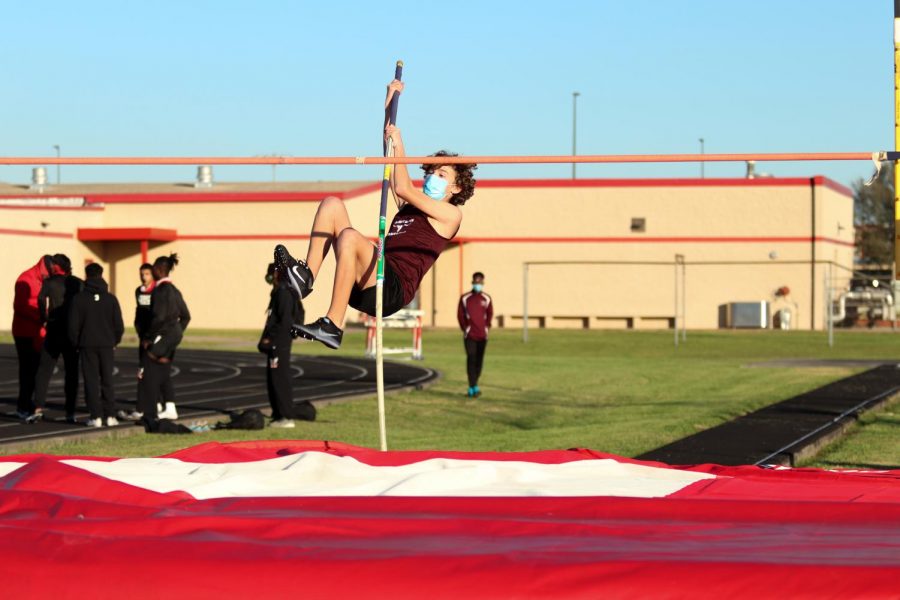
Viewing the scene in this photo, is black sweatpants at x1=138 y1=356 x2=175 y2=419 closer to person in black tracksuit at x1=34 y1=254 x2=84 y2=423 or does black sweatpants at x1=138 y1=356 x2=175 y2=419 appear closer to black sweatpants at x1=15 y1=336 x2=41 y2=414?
person in black tracksuit at x1=34 y1=254 x2=84 y2=423

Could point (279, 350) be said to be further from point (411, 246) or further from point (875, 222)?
point (875, 222)

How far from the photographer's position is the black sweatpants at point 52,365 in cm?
1555

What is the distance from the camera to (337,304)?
8.13 meters

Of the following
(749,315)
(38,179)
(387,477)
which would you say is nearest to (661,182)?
(749,315)

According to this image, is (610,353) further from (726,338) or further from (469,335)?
(469,335)

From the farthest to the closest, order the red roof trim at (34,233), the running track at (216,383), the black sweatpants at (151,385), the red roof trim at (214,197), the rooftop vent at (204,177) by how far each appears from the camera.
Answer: the rooftop vent at (204,177), the red roof trim at (214,197), the red roof trim at (34,233), the running track at (216,383), the black sweatpants at (151,385)

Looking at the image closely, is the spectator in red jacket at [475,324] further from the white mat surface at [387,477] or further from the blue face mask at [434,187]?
the white mat surface at [387,477]

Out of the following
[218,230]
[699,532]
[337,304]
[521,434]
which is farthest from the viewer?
[218,230]

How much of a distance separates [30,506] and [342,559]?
183 cm

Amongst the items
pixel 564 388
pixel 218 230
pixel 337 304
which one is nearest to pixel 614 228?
pixel 218 230

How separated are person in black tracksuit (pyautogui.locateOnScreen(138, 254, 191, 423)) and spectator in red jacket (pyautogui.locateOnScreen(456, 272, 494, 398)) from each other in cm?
603

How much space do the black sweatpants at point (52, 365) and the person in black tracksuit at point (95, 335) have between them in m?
0.20

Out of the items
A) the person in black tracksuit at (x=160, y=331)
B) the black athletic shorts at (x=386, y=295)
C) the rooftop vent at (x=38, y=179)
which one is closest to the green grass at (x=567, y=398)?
the person in black tracksuit at (x=160, y=331)

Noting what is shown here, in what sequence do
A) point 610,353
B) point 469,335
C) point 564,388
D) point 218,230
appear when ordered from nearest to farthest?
point 469,335 < point 564,388 < point 610,353 < point 218,230
